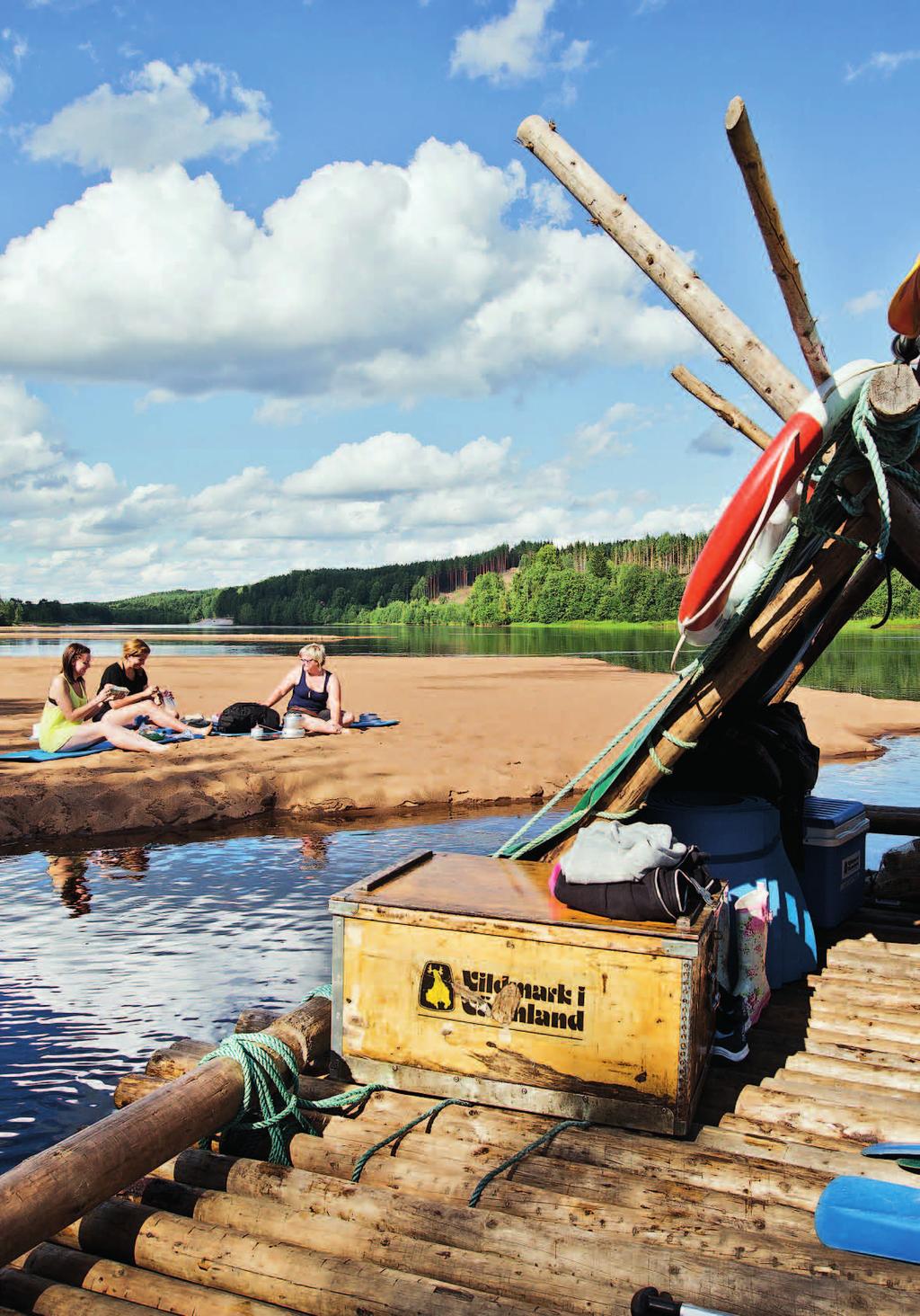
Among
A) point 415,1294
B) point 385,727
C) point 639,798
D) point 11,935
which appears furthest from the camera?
point 385,727

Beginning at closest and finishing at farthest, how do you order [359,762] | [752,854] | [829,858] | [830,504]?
1. [830,504]
2. [752,854]
3. [829,858]
4. [359,762]

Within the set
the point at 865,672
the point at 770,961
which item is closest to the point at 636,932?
the point at 770,961

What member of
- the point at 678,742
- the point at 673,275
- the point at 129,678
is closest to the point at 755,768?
the point at 678,742

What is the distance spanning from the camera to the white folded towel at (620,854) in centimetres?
437

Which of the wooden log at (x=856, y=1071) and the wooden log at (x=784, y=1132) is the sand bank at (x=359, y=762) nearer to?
the wooden log at (x=856, y=1071)

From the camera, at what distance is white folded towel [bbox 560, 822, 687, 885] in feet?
14.3

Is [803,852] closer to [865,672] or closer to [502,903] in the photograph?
[502,903]

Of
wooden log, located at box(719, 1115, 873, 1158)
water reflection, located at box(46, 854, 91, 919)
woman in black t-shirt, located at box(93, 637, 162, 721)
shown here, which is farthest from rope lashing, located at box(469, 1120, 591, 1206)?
woman in black t-shirt, located at box(93, 637, 162, 721)

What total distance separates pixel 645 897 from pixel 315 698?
14.1 m

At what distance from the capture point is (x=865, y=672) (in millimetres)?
41531

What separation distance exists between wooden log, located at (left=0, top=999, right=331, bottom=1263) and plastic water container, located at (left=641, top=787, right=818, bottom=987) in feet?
8.72

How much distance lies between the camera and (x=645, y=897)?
425cm

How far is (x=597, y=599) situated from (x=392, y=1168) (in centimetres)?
14269

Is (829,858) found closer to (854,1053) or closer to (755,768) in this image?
(755,768)
